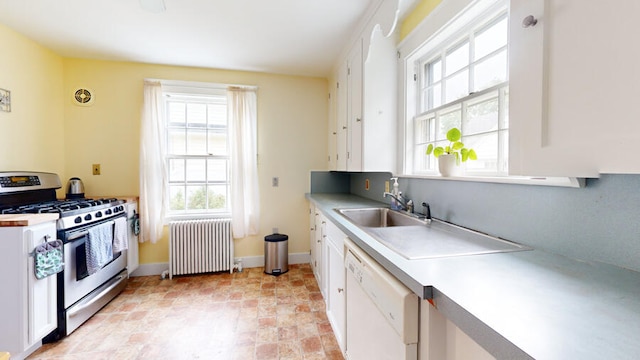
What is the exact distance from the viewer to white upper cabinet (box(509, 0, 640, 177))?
52cm

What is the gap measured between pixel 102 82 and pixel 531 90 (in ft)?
12.6

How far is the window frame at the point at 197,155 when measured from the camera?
3.02 metres

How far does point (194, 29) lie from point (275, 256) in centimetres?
246

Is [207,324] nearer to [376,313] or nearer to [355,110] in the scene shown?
[376,313]

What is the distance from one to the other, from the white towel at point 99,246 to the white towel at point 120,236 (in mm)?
47

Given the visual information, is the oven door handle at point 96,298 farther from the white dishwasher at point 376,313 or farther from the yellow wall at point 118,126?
the white dishwasher at point 376,313

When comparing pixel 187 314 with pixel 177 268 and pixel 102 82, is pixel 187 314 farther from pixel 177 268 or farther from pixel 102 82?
pixel 102 82

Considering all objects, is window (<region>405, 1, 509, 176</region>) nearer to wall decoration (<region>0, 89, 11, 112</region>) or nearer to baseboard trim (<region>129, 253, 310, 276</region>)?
baseboard trim (<region>129, 253, 310, 276</region>)

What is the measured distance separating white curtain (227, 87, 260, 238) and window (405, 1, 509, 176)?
6.19 feet

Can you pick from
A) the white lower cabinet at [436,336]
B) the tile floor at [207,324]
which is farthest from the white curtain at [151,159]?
the white lower cabinet at [436,336]

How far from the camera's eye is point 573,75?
1.99 feet

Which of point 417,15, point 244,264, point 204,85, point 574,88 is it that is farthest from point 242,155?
point 574,88

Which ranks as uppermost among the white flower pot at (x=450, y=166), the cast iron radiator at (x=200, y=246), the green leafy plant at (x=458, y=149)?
the green leafy plant at (x=458, y=149)

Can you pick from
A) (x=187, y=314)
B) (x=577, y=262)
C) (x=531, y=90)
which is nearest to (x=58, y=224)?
(x=187, y=314)
